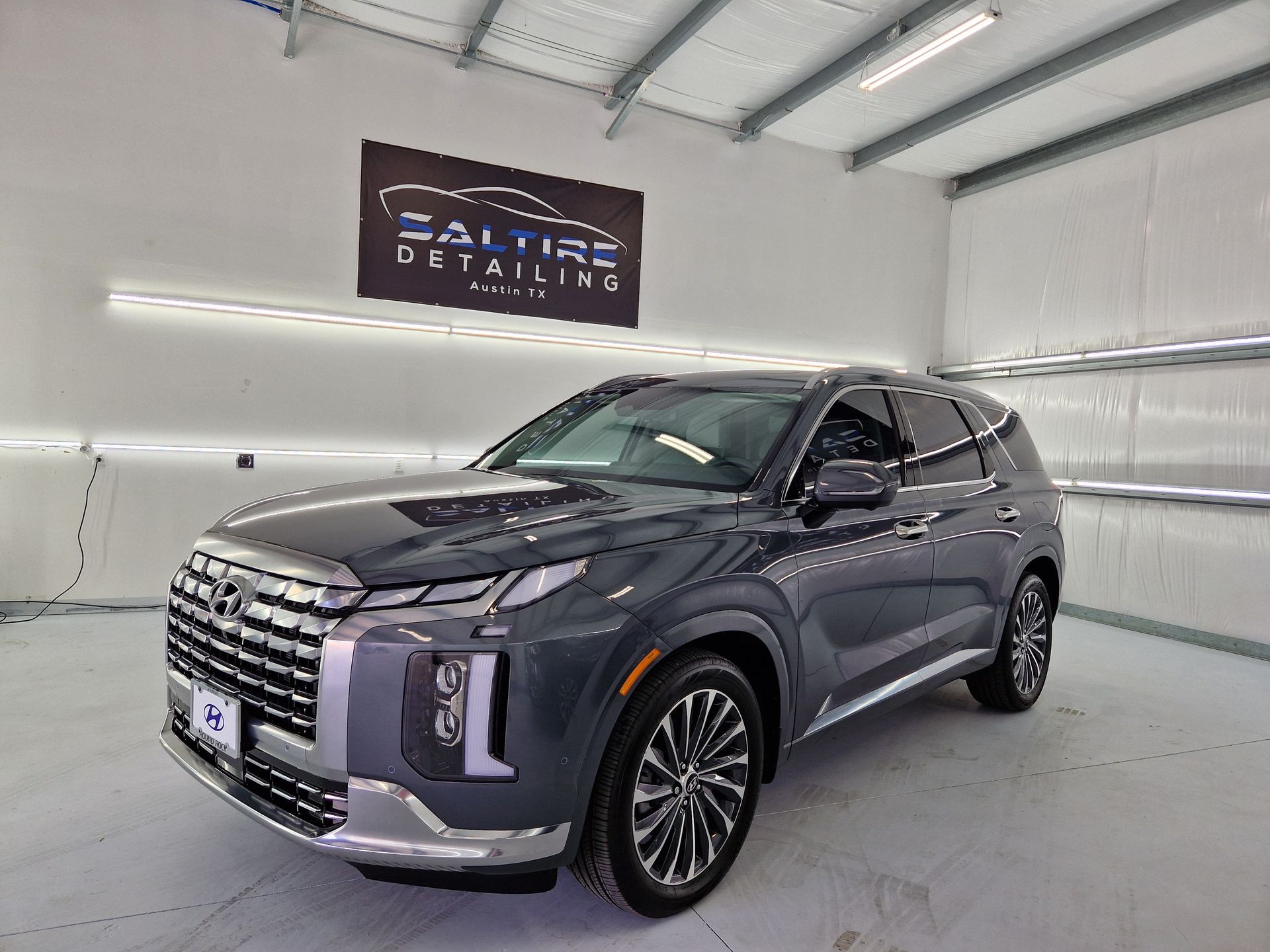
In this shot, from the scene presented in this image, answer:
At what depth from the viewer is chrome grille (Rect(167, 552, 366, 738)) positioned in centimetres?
169

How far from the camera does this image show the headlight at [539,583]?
172 cm

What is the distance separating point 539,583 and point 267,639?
61 centimetres

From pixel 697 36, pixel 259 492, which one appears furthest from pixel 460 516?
pixel 697 36

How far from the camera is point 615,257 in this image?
6.71 metres

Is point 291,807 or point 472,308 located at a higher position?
point 472,308

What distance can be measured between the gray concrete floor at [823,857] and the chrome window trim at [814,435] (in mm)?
769

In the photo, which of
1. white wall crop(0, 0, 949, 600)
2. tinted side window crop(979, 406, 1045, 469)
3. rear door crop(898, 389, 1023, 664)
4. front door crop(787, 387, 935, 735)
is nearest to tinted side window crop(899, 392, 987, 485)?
rear door crop(898, 389, 1023, 664)

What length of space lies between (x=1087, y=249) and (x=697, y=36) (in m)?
3.86

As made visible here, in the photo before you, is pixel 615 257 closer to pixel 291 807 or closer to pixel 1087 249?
pixel 1087 249

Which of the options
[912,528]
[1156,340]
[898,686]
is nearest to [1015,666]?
[898,686]

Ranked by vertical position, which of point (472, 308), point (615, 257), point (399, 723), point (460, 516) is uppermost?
point (615, 257)

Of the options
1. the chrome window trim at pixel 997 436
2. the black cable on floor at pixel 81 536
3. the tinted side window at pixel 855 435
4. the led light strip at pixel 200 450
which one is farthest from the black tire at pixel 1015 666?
the black cable on floor at pixel 81 536

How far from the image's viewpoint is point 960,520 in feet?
10.2

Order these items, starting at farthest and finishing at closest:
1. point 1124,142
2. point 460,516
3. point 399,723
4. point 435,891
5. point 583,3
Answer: point 1124,142 < point 583,3 < point 435,891 < point 460,516 < point 399,723
